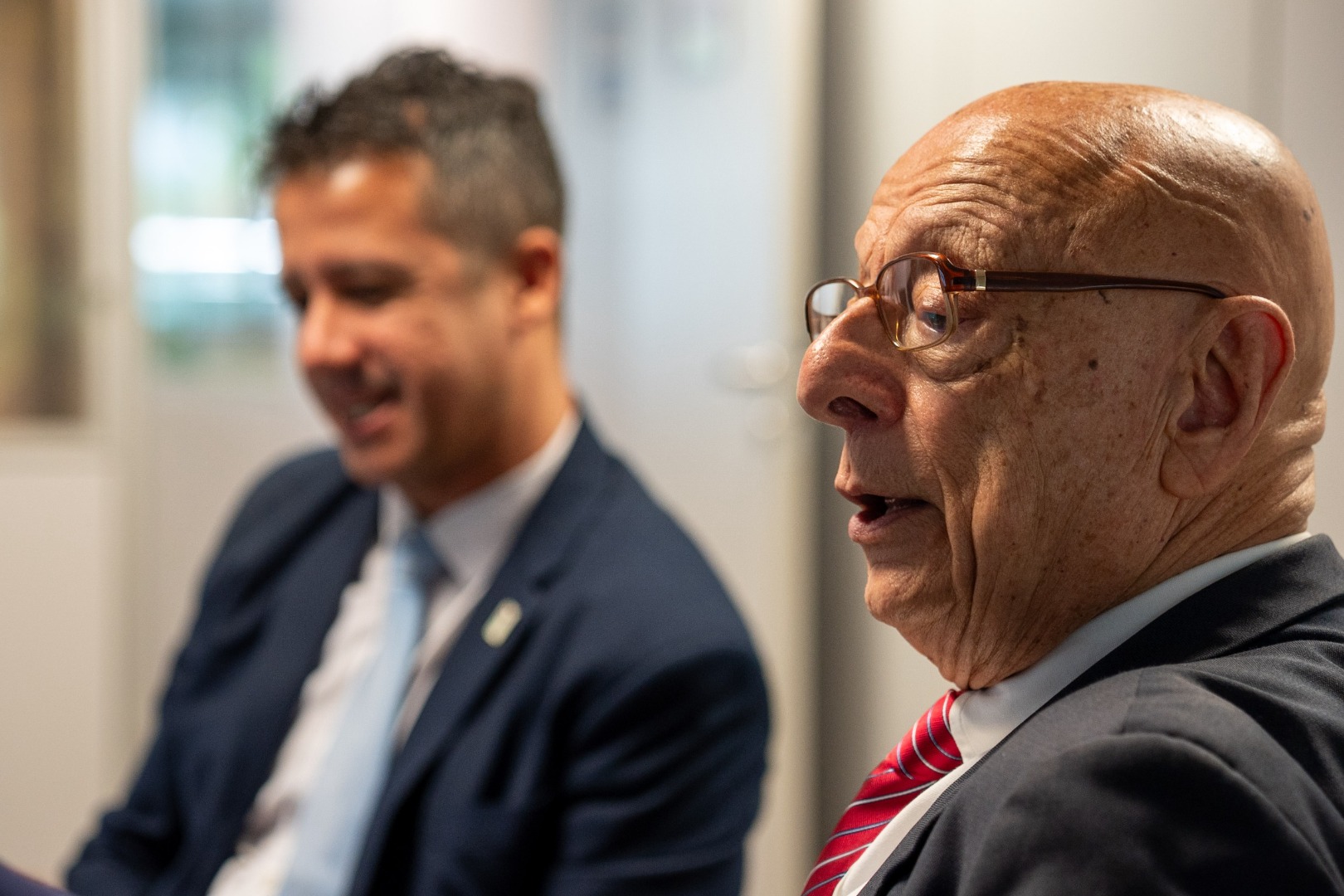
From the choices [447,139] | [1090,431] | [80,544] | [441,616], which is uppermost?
[447,139]

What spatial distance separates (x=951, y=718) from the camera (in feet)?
2.43

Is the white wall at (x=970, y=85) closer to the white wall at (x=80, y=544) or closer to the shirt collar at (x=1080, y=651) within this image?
the shirt collar at (x=1080, y=651)

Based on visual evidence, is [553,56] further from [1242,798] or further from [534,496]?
[1242,798]

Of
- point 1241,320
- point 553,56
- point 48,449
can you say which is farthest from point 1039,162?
point 48,449

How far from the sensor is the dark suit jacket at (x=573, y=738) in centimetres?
124

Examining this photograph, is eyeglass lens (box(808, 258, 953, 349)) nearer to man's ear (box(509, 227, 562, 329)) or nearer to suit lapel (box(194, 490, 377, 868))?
man's ear (box(509, 227, 562, 329))

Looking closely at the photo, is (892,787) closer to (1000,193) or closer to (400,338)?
(1000,193)

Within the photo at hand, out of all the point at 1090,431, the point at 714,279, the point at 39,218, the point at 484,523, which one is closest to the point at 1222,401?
the point at 1090,431

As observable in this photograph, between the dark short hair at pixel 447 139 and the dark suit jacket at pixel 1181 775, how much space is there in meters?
1.04

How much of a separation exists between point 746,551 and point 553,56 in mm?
1069

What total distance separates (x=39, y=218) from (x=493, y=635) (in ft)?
6.38

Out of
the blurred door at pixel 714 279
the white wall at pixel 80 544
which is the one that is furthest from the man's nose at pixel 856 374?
the white wall at pixel 80 544

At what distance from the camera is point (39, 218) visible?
2.75 meters

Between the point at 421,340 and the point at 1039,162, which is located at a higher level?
the point at 1039,162
